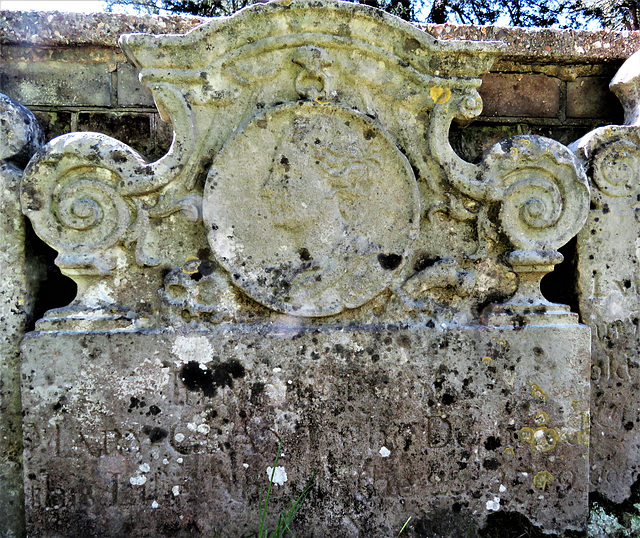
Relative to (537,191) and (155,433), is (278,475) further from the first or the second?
(537,191)

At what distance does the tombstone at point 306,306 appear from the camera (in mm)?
2115

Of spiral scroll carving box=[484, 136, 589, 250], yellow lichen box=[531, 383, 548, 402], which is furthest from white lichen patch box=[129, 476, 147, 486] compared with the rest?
spiral scroll carving box=[484, 136, 589, 250]

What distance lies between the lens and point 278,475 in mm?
2172

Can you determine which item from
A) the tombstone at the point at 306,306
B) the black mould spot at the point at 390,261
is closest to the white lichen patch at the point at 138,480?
the tombstone at the point at 306,306

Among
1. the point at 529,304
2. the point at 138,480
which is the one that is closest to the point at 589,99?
the point at 529,304

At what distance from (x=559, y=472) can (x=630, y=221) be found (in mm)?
1111

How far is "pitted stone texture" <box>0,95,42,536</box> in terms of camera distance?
214cm

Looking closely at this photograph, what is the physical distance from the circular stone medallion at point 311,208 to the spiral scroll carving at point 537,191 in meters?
0.38

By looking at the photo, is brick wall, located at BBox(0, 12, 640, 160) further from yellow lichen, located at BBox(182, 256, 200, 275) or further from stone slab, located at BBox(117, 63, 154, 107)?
yellow lichen, located at BBox(182, 256, 200, 275)

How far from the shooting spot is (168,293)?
7.13 ft

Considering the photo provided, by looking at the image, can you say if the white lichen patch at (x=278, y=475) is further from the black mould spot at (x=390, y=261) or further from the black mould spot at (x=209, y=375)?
the black mould spot at (x=390, y=261)

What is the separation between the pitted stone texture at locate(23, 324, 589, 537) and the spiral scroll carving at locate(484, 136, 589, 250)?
1.35 feet

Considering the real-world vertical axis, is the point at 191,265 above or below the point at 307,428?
above

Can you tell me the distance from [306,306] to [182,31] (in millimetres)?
1352
